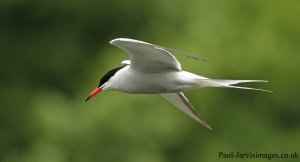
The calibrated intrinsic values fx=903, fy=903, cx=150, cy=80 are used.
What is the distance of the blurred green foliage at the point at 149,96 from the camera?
10.4 meters

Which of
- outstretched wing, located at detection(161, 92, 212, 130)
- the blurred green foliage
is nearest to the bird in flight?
outstretched wing, located at detection(161, 92, 212, 130)

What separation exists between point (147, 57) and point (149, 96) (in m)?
4.83

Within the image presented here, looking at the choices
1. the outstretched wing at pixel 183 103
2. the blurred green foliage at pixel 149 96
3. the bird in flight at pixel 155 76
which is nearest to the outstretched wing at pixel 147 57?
the bird in flight at pixel 155 76

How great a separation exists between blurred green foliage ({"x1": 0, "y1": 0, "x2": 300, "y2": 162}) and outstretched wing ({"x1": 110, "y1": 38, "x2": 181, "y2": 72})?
14.5 ft

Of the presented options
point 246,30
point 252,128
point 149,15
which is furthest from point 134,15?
point 252,128

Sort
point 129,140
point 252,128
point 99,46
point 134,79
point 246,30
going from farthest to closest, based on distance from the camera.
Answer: point 99,46 → point 246,30 → point 252,128 → point 129,140 → point 134,79

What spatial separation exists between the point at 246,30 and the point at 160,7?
2207 millimetres

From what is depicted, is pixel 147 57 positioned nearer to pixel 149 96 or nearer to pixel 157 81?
pixel 157 81

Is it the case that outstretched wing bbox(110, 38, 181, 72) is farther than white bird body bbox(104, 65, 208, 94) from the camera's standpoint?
No

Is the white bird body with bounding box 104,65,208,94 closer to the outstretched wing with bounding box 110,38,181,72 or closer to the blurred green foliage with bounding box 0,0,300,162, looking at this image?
the outstretched wing with bounding box 110,38,181,72

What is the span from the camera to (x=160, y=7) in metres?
13.8

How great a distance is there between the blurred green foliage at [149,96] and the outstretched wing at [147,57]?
4.43 meters

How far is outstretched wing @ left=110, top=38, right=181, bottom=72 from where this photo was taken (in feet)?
17.0

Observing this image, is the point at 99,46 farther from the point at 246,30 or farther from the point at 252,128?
the point at 252,128
